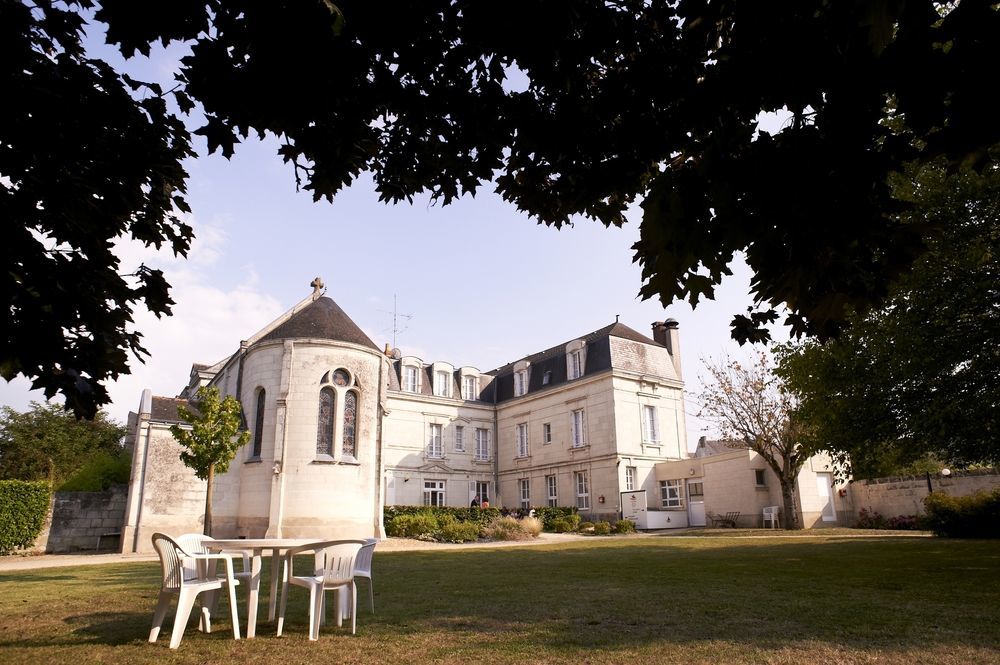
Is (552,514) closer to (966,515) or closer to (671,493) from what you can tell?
(671,493)

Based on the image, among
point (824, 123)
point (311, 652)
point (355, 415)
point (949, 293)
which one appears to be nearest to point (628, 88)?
point (824, 123)

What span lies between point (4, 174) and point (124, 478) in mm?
21132

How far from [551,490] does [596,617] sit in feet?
93.4

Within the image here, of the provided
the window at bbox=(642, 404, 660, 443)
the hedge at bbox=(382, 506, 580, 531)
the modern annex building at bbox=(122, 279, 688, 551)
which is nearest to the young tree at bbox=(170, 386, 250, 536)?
the modern annex building at bbox=(122, 279, 688, 551)

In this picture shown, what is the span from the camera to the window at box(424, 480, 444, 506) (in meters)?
35.4

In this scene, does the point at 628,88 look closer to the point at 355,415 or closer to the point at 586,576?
the point at 586,576

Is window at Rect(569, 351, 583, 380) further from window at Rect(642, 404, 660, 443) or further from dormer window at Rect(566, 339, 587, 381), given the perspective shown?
window at Rect(642, 404, 660, 443)

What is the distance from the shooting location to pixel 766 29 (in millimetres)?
2924

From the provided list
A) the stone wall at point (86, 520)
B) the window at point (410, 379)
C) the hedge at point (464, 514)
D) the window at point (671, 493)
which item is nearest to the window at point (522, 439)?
the window at point (410, 379)

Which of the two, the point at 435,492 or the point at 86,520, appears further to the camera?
the point at 435,492

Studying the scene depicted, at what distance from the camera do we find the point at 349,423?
23.4 metres

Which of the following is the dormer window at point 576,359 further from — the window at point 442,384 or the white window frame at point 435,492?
the white window frame at point 435,492

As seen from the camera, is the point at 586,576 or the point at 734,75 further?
the point at 586,576

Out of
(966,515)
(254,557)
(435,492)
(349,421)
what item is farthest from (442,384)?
(254,557)
